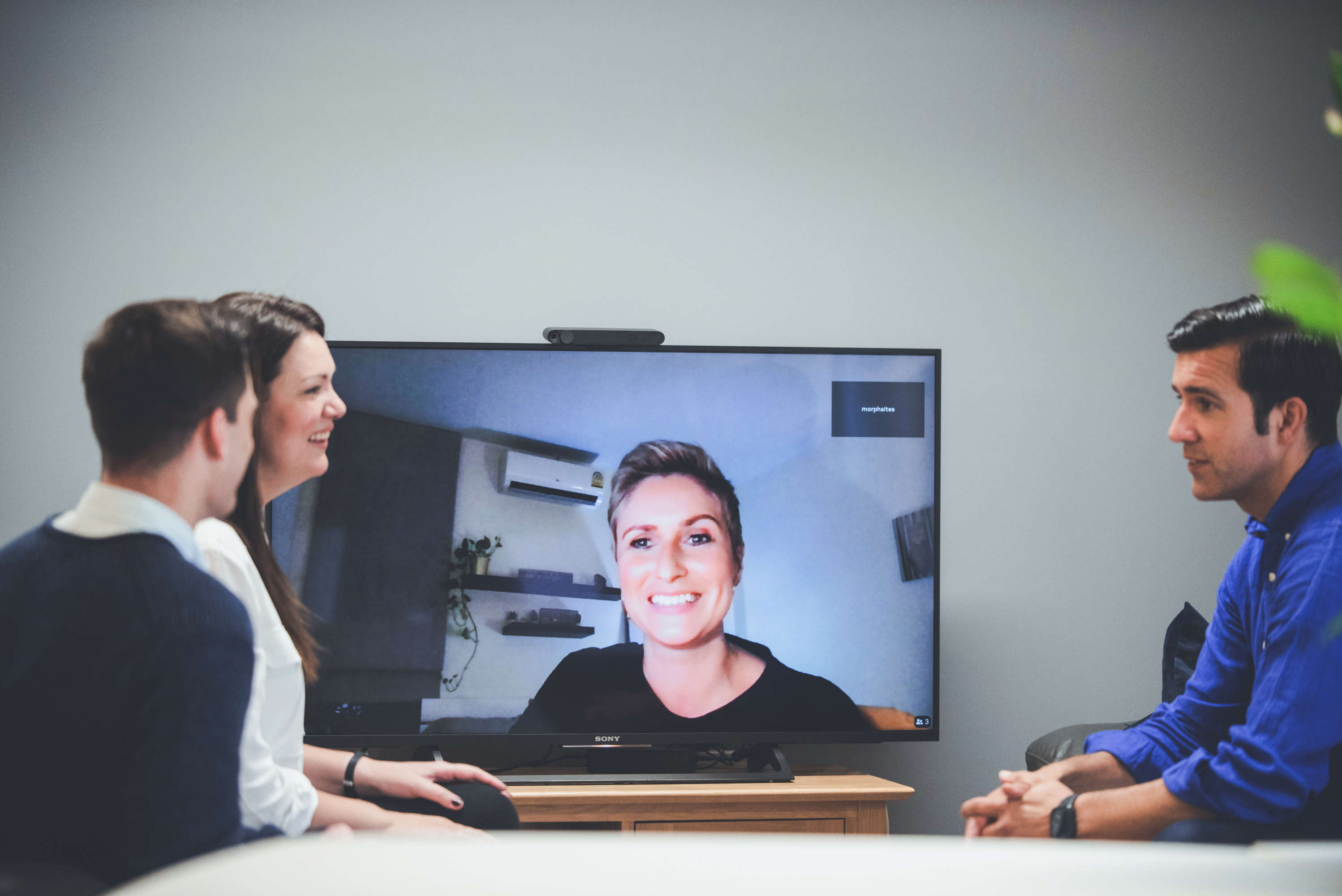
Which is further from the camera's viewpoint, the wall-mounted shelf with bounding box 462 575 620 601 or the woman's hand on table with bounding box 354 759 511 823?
the wall-mounted shelf with bounding box 462 575 620 601

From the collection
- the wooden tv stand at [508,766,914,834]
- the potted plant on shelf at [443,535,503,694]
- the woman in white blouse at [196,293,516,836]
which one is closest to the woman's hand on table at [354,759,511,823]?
the woman in white blouse at [196,293,516,836]

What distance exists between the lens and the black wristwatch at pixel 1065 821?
1615 mm

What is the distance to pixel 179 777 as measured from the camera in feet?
3.14

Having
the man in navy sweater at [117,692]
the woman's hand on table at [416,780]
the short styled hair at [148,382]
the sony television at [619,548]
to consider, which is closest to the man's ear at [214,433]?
the short styled hair at [148,382]

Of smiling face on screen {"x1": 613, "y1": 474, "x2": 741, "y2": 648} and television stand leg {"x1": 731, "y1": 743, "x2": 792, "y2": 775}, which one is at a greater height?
smiling face on screen {"x1": 613, "y1": 474, "x2": 741, "y2": 648}

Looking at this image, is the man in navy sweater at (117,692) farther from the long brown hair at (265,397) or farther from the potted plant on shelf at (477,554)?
the potted plant on shelf at (477,554)

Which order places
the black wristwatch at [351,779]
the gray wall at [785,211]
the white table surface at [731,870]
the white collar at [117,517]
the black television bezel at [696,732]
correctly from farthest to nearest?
1. the gray wall at [785,211]
2. the black television bezel at [696,732]
3. the black wristwatch at [351,779]
4. the white collar at [117,517]
5. the white table surface at [731,870]

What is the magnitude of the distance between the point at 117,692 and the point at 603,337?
172cm

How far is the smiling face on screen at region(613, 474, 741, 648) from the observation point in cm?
247

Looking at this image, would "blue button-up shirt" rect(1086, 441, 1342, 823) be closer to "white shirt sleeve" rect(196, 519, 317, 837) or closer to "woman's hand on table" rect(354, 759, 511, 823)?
"woman's hand on table" rect(354, 759, 511, 823)

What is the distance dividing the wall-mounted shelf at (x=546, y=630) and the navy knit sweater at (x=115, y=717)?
1429mm

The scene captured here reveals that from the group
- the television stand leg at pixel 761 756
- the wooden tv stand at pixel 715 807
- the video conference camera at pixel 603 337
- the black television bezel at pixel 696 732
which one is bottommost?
the wooden tv stand at pixel 715 807

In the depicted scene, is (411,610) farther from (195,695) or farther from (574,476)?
(195,695)

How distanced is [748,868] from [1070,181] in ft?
9.09
